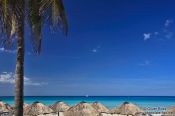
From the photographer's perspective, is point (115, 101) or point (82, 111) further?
point (115, 101)

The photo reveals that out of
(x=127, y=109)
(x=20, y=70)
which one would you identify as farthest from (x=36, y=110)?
(x=20, y=70)

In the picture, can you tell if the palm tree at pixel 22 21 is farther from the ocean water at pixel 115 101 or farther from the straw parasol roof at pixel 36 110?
the ocean water at pixel 115 101

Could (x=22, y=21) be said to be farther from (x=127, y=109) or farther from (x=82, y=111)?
(x=127, y=109)

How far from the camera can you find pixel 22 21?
6566mm

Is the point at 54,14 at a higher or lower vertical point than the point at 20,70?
higher

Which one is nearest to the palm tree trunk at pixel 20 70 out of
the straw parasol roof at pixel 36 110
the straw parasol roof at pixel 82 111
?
the straw parasol roof at pixel 82 111

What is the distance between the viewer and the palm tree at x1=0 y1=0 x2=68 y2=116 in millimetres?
6007

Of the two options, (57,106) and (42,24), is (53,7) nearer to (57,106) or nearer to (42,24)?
(42,24)

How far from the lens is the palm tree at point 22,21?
6.01 m

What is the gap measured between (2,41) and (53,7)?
1.17 meters

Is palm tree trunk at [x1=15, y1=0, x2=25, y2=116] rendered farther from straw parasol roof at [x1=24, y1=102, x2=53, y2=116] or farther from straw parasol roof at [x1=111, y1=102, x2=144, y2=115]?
straw parasol roof at [x1=111, y1=102, x2=144, y2=115]

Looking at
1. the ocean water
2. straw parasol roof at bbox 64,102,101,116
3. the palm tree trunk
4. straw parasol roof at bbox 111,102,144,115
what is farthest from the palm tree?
the ocean water

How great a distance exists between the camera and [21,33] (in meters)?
6.53

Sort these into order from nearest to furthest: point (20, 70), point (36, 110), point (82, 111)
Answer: point (20, 70), point (82, 111), point (36, 110)
